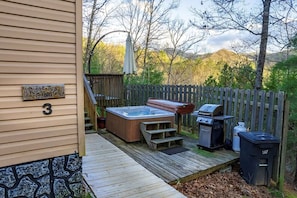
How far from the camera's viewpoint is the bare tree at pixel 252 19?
19.6 feet

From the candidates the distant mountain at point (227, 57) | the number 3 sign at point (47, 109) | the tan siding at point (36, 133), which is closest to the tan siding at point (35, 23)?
the number 3 sign at point (47, 109)

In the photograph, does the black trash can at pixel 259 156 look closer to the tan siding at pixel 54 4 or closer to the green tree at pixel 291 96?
the green tree at pixel 291 96

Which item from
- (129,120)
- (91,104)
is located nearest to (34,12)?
(129,120)

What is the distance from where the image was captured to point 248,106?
452 centimetres

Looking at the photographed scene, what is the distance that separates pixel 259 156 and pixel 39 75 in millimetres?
3429

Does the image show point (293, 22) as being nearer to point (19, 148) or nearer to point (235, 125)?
point (235, 125)

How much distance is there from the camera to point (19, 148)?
7.50 feet

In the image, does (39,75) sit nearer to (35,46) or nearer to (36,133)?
(35,46)

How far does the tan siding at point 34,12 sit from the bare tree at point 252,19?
5.32 meters

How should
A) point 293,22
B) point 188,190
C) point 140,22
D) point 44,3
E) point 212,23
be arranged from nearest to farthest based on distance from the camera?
point 44,3, point 188,190, point 293,22, point 212,23, point 140,22

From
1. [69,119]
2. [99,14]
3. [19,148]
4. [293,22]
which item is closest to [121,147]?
[69,119]

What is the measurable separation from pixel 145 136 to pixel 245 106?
2238 mm

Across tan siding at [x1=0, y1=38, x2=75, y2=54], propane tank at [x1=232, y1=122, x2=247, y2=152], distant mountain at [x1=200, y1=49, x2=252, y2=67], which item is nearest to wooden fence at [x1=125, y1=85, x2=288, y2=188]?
propane tank at [x1=232, y1=122, x2=247, y2=152]

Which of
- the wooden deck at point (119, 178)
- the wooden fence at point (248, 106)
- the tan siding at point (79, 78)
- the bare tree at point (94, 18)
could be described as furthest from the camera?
the bare tree at point (94, 18)
